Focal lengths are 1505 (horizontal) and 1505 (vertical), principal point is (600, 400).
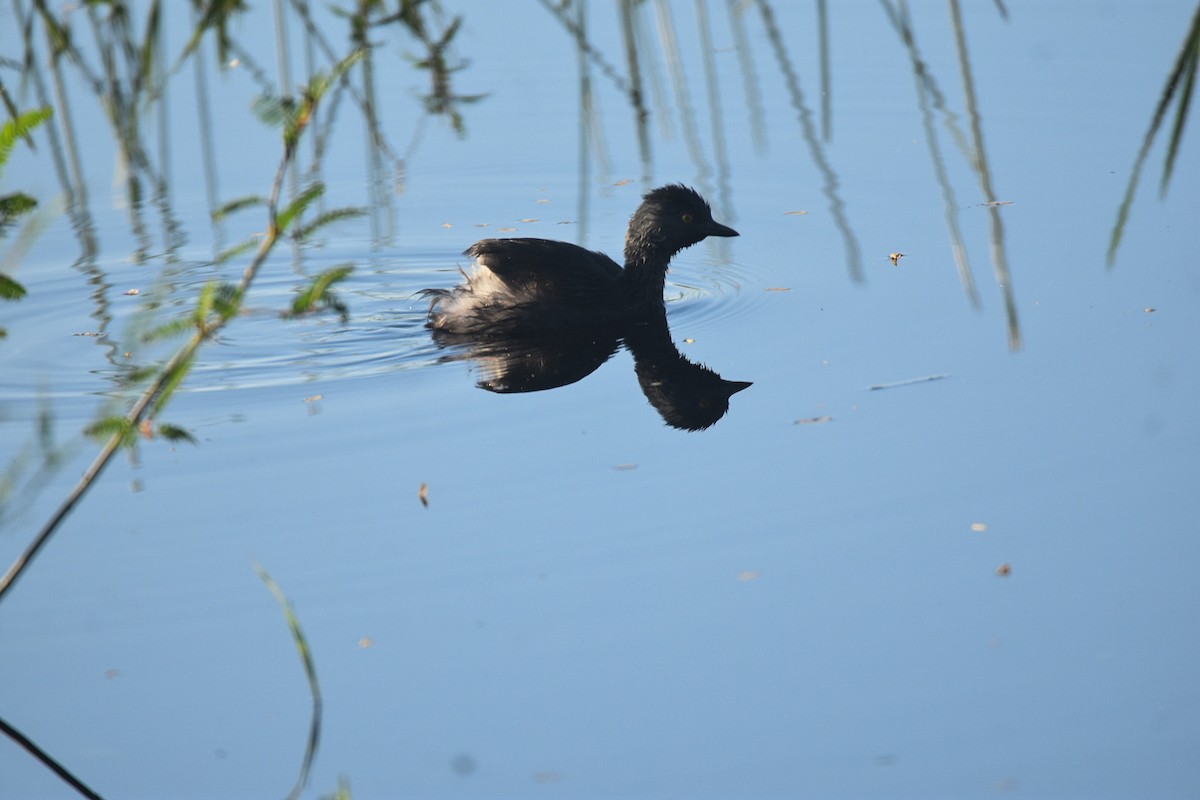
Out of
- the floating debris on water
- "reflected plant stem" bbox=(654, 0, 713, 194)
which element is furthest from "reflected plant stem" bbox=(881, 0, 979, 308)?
"reflected plant stem" bbox=(654, 0, 713, 194)

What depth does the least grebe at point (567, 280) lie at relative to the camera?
7547 millimetres

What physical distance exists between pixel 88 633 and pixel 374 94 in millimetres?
6549

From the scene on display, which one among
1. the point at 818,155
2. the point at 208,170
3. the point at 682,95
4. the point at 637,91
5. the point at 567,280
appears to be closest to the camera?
the point at 567,280

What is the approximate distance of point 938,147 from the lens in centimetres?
900

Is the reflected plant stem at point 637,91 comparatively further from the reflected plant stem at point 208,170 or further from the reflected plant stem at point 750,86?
the reflected plant stem at point 208,170

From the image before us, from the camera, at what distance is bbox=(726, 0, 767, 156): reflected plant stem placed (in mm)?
9516

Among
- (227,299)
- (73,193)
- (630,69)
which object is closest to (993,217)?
(630,69)

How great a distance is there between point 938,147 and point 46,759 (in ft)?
21.6

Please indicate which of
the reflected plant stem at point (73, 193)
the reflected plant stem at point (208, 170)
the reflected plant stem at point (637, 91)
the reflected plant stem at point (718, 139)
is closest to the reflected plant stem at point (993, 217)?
the reflected plant stem at point (718, 139)

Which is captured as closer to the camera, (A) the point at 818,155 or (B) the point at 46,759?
(B) the point at 46,759

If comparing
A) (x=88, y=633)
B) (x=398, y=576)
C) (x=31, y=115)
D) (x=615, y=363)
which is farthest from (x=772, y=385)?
(x=31, y=115)

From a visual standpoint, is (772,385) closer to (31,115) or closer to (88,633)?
(88,633)

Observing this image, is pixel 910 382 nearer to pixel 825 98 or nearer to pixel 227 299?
pixel 825 98

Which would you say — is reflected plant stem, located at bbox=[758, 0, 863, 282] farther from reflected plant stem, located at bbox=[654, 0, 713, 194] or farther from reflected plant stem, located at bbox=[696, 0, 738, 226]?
reflected plant stem, located at bbox=[654, 0, 713, 194]
